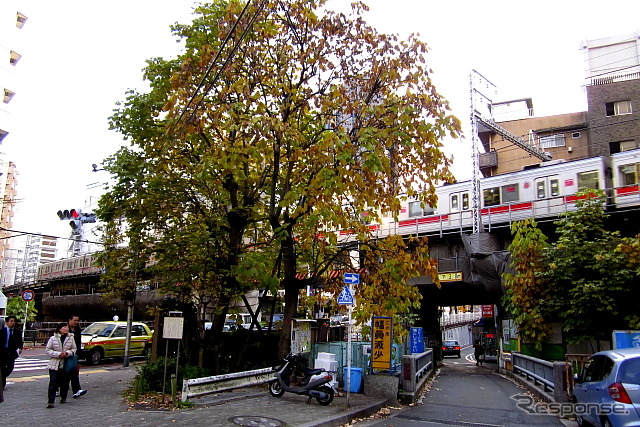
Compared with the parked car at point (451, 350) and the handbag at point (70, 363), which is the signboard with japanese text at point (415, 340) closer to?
the handbag at point (70, 363)

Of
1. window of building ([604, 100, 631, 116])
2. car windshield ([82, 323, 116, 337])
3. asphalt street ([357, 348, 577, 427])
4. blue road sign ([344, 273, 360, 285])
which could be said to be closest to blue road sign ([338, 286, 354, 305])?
blue road sign ([344, 273, 360, 285])

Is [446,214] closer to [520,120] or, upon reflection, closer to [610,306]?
[610,306]

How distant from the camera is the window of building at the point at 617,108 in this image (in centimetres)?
3518

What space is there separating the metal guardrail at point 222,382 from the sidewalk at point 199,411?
0.57 feet

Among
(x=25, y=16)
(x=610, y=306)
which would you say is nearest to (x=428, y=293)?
(x=610, y=306)

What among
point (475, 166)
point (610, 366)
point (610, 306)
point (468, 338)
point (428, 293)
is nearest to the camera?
point (610, 366)

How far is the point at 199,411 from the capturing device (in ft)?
31.9

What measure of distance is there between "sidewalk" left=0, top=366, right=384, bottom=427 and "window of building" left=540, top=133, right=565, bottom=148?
35709 millimetres

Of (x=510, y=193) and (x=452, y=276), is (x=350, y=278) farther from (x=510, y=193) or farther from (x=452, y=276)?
(x=510, y=193)

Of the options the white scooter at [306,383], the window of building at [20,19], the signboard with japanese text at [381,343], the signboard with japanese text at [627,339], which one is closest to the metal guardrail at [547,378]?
the signboard with japanese text at [627,339]

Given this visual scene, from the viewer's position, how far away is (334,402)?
11.3 meters

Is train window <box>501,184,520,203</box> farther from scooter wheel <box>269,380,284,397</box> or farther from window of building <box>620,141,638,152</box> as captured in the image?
scooter wheel <box>269,380,284,397</box>

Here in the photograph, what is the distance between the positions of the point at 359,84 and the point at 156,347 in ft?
29.3

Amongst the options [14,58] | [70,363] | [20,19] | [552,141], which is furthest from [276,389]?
[552,141]
